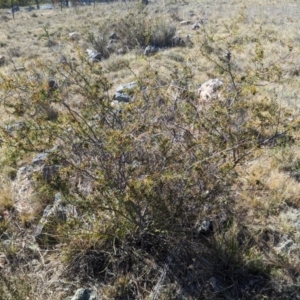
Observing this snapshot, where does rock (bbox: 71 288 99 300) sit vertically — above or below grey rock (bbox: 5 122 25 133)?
below

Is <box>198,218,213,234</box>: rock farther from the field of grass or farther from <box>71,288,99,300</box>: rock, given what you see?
<box>71,288,99,300</box>: rock

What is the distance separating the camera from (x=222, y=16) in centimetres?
1455

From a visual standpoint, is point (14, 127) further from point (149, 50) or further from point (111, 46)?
point (111, 46)

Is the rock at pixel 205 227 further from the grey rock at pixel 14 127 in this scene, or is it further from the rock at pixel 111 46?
the rock at pixel 111 46

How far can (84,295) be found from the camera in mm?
2420

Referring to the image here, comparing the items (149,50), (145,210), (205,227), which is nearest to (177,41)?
(149,50)

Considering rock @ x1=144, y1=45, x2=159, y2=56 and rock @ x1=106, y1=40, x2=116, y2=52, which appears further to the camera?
rock @ x1=106, y1=40, x2=116, y2=52

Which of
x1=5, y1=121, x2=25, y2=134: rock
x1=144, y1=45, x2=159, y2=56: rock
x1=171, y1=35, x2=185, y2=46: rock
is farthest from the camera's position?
x1=171, y1=35, x2=185, y2=46: rock

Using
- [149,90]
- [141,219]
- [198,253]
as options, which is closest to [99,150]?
[141,219]

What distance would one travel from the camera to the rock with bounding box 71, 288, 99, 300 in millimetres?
2400

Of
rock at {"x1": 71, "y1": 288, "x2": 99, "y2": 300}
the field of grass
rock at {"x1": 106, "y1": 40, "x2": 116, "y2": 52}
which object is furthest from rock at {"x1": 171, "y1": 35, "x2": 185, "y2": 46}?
rock at {"x1": 71, "y1": 288, "x2": 99, "y2": 300}

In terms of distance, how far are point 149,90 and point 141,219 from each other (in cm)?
127

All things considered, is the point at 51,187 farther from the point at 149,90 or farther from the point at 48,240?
the point at 149,90

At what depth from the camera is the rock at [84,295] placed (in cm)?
240
